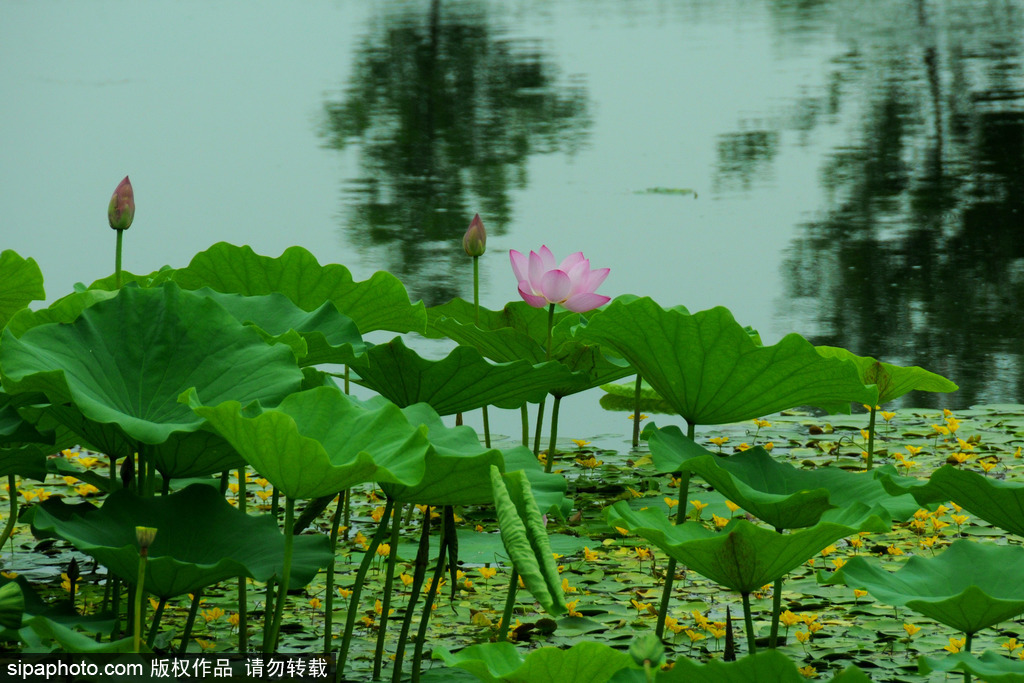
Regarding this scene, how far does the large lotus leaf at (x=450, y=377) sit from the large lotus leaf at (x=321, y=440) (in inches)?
10.8

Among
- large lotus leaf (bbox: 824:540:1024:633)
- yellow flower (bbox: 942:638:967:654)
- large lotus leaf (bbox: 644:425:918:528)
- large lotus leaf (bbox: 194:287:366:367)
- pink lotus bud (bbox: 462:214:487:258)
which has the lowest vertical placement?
yellow flower (bbox: 942:638:967:654)

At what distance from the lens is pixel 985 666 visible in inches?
44.2

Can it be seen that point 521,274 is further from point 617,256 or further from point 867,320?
point 617,256

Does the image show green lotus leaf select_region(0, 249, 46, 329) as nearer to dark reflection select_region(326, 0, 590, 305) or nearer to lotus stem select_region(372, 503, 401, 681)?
lotus stem select_region(372, 503, 401, 681)

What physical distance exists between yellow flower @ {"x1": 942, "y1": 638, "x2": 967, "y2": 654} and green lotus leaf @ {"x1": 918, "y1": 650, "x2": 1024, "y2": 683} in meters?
0.45

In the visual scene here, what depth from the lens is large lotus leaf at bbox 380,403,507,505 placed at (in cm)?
126

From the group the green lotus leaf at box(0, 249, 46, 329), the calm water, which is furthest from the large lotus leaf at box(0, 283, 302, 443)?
the calm water

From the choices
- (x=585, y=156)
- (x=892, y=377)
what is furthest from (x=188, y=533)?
(x=585, y=156)

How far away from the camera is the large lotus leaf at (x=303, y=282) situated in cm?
184

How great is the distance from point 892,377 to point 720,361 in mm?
879

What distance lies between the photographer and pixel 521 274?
6.20 ft

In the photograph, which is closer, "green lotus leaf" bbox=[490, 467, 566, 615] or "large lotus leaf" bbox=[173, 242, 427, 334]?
"green lotus leaf" bbox=[490, 467, 566, 615]

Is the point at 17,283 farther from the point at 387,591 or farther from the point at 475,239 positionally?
the point at 387,591

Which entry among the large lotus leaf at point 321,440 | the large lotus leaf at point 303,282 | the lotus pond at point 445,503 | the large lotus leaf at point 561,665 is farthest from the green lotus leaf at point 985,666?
the large lotus leaf at point 303,282
